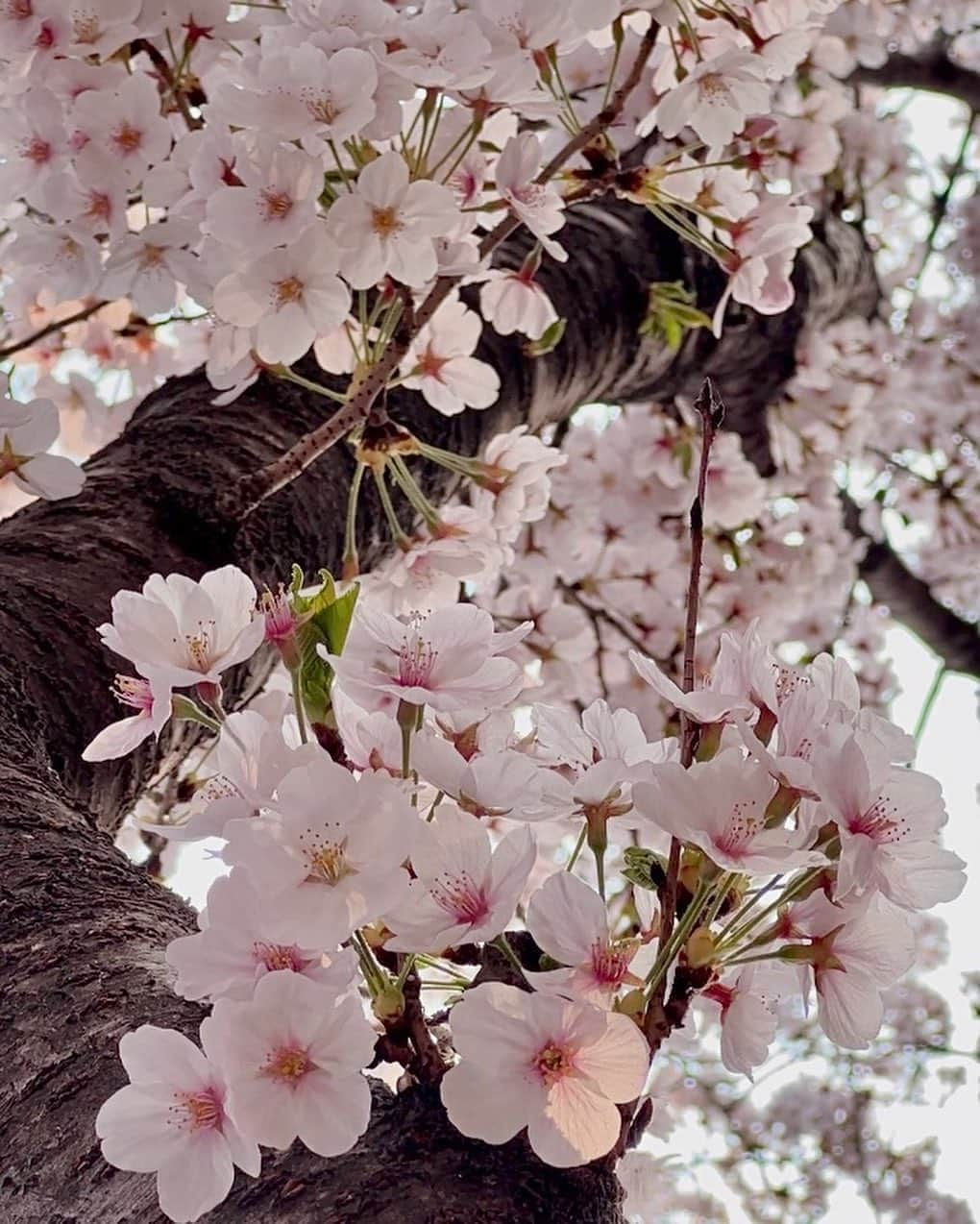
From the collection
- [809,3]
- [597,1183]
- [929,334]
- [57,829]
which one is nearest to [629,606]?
[809,3]

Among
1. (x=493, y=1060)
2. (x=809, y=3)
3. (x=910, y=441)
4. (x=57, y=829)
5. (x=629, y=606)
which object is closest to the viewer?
(x=493, y=1060)

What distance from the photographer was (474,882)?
Result: 46 cm

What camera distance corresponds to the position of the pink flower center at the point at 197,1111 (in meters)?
0.42

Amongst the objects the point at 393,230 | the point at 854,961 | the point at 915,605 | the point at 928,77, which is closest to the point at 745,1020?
the point at 854,961

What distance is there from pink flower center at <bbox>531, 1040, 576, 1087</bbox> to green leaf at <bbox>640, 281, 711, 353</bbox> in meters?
1.17

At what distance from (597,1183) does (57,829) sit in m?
0.37

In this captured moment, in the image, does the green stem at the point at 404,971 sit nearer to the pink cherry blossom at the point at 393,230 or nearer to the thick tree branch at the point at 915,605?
the pink cherry blossom at the point at 393,230

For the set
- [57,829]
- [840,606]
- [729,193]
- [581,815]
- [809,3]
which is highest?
[809,3]

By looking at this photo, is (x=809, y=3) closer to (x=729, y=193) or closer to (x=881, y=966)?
(x=729, y=193)

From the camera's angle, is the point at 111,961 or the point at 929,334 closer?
the point at 111,961

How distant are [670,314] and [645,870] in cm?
120

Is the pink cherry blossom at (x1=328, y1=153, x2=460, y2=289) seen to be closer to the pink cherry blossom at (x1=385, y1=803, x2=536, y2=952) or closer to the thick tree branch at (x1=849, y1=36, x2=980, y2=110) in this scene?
the pink cherry blossom at (x1=385, y1=803, x2=536, y2=952)

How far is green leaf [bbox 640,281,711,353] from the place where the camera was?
1.54m

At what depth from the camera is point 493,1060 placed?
419 millimetres
